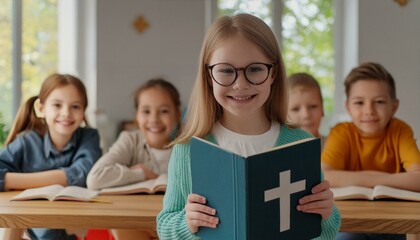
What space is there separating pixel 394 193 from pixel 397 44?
279 cm

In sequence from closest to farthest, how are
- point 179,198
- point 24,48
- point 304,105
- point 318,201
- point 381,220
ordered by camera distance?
1. point 318,201
2. point 179,198
3. point 381,220
4. point 304,105
5. point 24,48

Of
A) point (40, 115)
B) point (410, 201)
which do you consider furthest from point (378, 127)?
point (40, 115)

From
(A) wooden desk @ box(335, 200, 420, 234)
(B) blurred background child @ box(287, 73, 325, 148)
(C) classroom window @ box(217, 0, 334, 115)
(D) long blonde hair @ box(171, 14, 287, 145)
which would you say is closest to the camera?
(D) long blonde hair @ box(171, 14, 287, 145)

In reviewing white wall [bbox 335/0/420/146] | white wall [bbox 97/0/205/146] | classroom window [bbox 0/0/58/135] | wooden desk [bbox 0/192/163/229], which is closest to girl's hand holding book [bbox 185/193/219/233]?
wooden desk [bbox 0/192/163/229]

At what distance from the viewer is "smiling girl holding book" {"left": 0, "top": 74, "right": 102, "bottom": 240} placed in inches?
102

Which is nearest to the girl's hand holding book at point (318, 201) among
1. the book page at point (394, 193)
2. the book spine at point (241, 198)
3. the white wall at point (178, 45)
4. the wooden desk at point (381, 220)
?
the book spine at point (241, 198)

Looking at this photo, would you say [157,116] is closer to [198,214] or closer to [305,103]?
[305,103]

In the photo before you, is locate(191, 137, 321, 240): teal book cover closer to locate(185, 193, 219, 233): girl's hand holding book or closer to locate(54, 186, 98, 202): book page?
locate(185, 193, 219, 233): girl's hand holding book

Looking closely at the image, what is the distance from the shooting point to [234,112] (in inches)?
58.4

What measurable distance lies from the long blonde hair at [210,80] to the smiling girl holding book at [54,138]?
107 cm

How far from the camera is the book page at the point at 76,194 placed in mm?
2117

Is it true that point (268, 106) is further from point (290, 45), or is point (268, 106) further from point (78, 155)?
point (290, 45)

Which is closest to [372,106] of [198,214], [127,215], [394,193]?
[394,193]

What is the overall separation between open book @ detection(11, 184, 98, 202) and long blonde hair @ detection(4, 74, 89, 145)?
0.53 metres
